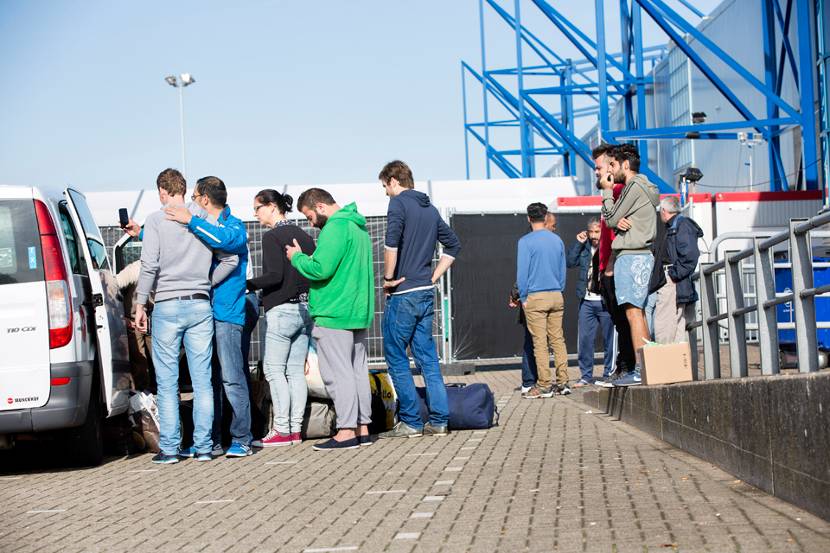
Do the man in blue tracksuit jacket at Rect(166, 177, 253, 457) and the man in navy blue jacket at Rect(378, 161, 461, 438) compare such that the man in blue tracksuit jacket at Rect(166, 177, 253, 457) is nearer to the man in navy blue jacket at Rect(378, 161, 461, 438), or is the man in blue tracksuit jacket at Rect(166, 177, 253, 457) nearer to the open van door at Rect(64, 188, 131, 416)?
the open van door at Rect(64, 188, 131, 416)

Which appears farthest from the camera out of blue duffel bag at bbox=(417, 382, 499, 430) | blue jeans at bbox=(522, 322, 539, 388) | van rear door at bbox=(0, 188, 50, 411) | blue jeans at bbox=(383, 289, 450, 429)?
blue jeans at bbox=(522, 322, 539, 388)

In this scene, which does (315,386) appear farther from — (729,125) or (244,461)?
(729,125)

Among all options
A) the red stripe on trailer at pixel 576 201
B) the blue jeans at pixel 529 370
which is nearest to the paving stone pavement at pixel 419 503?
Result: the blue jeans at pixel 529 370

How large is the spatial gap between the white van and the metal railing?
13.0ft

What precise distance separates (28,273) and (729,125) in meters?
24.8

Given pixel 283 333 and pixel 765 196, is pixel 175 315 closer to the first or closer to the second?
pixel 283 333

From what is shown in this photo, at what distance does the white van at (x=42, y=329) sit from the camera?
25.3 feet

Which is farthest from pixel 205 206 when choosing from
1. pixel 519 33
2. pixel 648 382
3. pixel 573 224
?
pixel 519 33

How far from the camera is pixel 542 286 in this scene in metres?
12.5

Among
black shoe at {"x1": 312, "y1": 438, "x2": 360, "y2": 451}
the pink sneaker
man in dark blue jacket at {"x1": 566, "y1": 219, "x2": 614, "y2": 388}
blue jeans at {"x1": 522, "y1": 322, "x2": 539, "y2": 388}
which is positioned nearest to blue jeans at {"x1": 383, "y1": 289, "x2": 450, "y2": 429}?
black shoe at {"x1": 312, "y1": 438, "x2": 360, "y2": 451}

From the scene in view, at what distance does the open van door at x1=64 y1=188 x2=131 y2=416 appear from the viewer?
831 centimetres

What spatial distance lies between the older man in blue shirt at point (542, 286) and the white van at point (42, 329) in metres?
5.32

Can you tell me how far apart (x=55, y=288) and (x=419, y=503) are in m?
2.93

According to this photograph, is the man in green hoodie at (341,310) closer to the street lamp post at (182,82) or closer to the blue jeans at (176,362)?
the blue jeans at (176,362)
